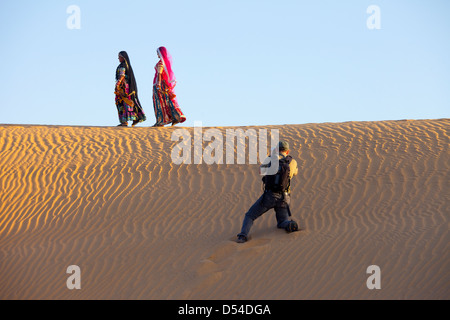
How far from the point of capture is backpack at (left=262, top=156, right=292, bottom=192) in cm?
817

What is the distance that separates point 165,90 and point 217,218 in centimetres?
661

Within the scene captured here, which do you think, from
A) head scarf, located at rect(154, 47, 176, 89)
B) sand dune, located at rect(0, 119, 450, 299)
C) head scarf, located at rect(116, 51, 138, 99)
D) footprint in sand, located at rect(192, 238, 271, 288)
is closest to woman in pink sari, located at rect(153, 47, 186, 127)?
head scarf, located at rect(154, 47, 176, 89)

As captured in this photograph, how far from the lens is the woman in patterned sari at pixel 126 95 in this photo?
15430mm

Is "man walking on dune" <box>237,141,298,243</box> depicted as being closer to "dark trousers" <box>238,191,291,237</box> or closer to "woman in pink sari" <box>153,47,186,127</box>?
"dark trousers" <box>238,191,291,237</box>

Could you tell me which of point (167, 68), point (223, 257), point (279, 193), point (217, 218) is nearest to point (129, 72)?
point (167, 68)

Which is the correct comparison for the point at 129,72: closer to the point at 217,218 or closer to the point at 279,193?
the point at 217,218

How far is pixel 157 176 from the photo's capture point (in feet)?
38.3

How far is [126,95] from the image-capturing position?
15.5 metres

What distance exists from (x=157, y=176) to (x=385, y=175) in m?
4.34

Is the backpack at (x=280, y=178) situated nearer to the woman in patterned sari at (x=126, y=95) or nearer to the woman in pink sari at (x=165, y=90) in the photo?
the woman in pink sari at (x=165, y=90)

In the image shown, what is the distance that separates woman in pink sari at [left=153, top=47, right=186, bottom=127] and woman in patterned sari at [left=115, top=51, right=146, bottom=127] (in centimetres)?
59

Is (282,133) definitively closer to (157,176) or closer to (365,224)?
(157,176)
